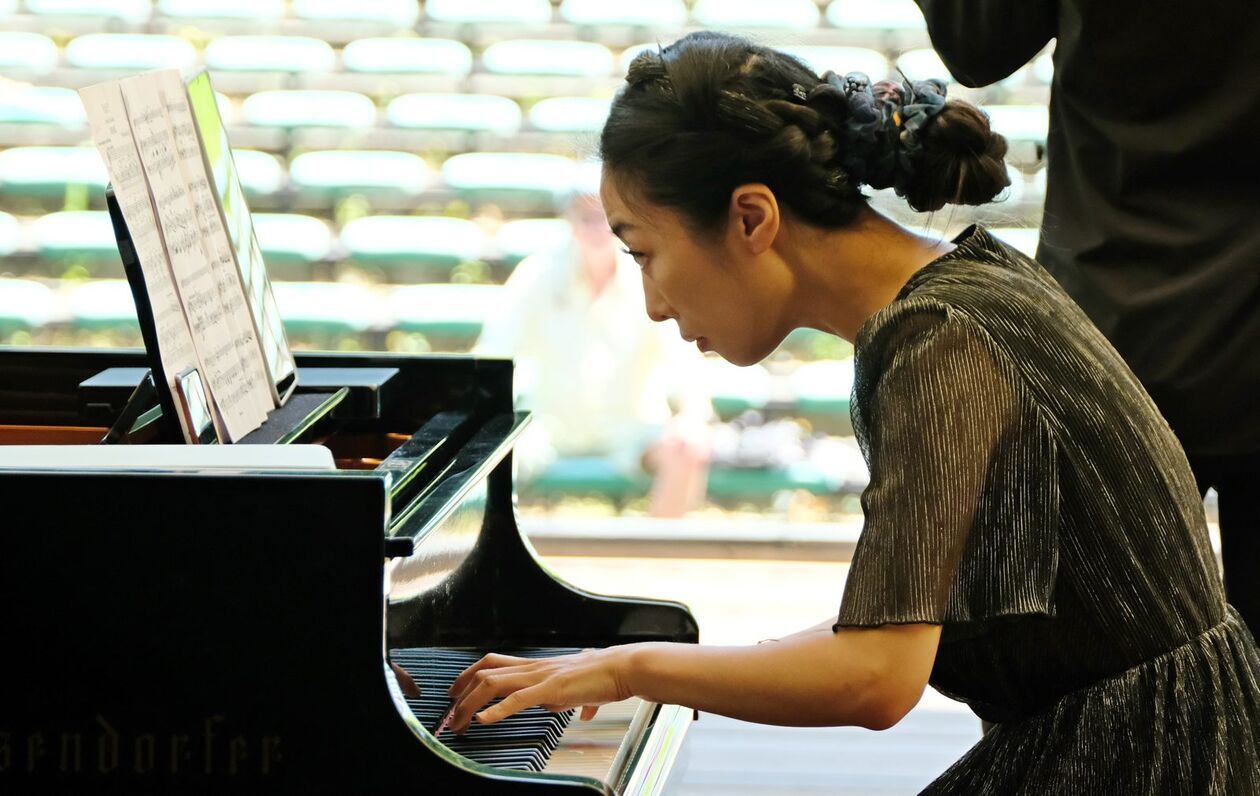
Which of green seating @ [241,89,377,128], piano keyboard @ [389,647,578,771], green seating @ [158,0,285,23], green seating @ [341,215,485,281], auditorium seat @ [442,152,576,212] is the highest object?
piano keyboard @ [389,647,578,771]

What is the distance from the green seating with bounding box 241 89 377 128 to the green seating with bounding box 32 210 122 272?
0.65 m

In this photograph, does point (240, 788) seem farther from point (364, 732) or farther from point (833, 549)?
point (833, 549)

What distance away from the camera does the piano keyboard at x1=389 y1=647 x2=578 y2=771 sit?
53.2 inches

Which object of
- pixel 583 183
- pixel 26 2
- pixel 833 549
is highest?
pixel 583 183

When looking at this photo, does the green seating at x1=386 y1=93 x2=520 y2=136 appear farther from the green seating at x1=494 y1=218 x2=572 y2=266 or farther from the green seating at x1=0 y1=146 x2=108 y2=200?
the green seating at x1=0 y1=146 x2=108 y2=200

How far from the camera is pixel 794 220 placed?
137 cm

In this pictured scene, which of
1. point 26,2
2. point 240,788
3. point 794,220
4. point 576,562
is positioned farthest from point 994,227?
point 26,2

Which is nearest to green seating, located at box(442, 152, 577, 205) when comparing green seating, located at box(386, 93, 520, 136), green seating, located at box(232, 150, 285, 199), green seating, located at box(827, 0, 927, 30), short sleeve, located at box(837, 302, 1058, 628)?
green seating, located at box(386, 93, 520, 136)

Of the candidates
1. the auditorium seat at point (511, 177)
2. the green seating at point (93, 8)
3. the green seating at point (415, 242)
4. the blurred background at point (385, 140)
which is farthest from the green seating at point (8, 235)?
the auditorium seat at point (511, 177)

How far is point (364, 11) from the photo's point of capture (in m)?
5.69

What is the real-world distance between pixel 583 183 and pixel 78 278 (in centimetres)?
430

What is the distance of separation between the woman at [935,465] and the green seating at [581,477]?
11.6 feet

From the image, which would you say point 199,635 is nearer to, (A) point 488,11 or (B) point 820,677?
(B) point 820,677

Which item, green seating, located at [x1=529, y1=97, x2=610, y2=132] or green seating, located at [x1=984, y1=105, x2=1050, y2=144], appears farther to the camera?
green seating, located at [x1=529, y1=97, x2=610, y2=132]
